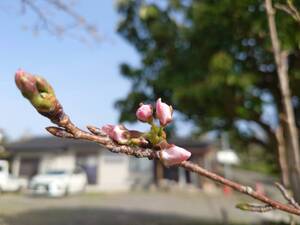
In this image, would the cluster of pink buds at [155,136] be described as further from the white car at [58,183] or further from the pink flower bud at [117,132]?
the white car at [58,183]

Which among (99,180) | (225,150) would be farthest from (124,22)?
(225,150)

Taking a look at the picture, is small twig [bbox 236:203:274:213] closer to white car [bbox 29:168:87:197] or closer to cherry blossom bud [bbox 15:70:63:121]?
cherry blossom bud [bbox 15:70:63:121]

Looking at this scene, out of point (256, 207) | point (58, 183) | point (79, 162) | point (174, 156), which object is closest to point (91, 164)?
point (79, 162)

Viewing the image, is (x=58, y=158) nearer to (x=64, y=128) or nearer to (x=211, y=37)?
(x=211, y=37)

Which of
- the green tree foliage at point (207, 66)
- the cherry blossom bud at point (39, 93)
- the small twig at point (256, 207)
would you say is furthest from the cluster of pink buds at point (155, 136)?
the green tree foliage at point (207, 66)

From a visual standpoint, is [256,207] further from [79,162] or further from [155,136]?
[79,162]

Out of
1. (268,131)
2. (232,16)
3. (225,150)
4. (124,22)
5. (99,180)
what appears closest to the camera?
(232,16)
